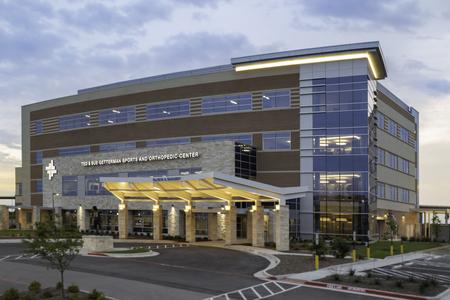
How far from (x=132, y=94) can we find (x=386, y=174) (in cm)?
3539

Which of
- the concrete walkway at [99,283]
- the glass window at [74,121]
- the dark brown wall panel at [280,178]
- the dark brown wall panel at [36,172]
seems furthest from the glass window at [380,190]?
the dark brown wall panel at [36,172]

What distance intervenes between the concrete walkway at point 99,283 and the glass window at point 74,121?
4806 centimetres

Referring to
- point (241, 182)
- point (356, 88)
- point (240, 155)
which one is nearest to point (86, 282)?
point (241, 182)

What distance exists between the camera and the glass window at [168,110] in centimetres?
6662

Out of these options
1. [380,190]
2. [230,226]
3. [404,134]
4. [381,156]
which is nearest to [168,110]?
[230,226]

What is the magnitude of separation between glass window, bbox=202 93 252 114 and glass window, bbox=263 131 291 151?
421 centimetres

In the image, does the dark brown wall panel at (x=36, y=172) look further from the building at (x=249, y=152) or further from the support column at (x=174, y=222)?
the support column at (x=174, y=222)

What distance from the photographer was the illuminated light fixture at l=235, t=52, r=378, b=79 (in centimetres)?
5672

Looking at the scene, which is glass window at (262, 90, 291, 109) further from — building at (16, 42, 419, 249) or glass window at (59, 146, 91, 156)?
glass window at (59, 146, 91, 156)

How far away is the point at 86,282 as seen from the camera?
82.2ft

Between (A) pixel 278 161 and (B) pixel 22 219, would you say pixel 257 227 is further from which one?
(B) pixel 22 219

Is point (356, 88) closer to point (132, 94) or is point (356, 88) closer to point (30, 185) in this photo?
point (132, 94)

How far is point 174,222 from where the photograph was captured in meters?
61.6

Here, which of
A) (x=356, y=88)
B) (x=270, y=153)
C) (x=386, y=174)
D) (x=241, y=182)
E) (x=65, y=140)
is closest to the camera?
(x=241, y=182)
